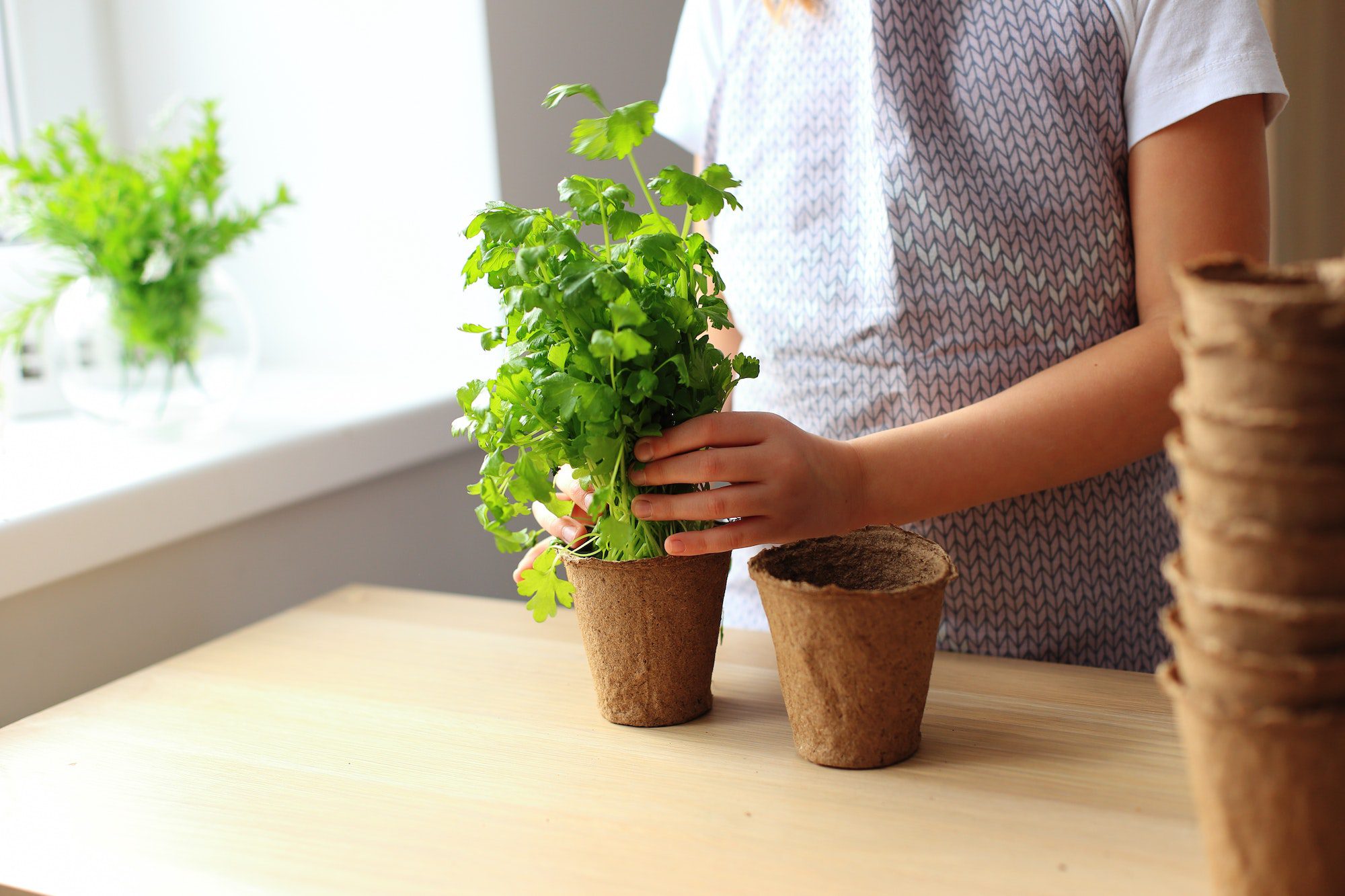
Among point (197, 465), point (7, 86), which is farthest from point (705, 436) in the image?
point (7, 86)

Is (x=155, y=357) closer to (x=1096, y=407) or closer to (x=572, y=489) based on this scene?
(x=572, y=489)

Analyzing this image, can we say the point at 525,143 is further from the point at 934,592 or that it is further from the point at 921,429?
the point at 934,592

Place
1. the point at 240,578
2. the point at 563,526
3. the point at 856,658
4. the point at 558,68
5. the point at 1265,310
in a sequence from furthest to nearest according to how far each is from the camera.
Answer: the point at 558,68 < the point at 240,578 < the point at 563,526 < the point at 856,658 < the point at 1265,310

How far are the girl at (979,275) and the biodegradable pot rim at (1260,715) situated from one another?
296mm

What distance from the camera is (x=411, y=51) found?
1529 mm

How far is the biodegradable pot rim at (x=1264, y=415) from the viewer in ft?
1.33

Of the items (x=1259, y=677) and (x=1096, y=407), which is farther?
(x=1096, y=407)

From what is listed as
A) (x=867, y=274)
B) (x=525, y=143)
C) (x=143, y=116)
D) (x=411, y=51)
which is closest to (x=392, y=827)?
(x=867, y=274)

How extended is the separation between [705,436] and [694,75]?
554mm

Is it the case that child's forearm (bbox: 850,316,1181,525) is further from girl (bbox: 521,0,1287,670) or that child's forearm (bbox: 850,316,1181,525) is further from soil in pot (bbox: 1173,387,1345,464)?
soil in pot (bbox: 1173,387,1345,464)

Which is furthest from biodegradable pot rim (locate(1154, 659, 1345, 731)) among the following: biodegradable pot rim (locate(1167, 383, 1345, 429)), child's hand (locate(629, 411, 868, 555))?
child's hand (locate(629, 411, 868, 555))

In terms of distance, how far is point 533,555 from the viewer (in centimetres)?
87

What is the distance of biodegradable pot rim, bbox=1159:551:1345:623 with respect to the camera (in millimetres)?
417

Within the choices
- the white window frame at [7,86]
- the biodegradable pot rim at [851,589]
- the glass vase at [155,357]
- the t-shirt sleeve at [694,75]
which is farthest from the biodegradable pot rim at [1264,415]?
the white window frame at [7,86]
